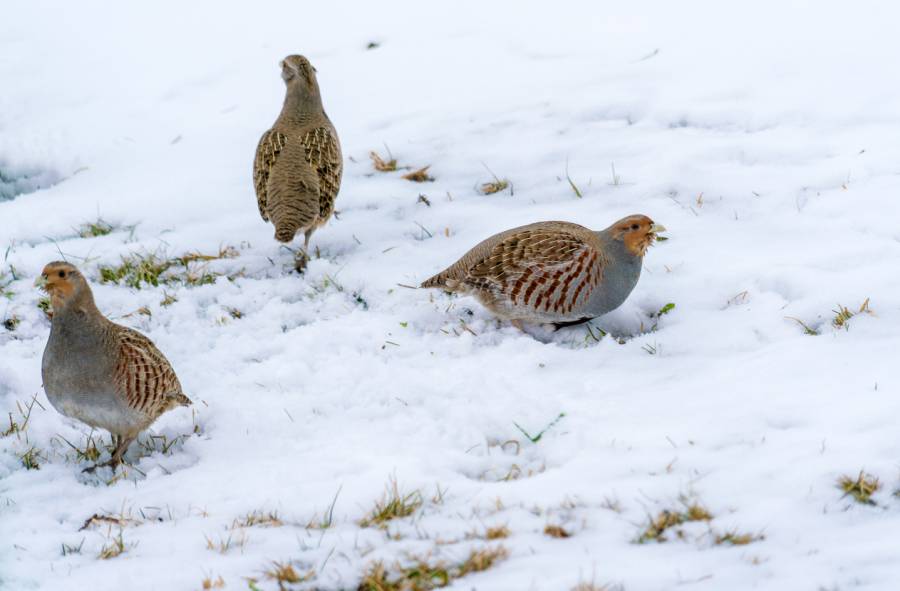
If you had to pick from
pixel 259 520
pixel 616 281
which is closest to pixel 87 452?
pixel 259 520

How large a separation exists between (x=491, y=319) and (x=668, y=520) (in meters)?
2.07

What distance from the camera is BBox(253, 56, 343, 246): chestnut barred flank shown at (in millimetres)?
5703

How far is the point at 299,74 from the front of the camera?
6477 millimetres

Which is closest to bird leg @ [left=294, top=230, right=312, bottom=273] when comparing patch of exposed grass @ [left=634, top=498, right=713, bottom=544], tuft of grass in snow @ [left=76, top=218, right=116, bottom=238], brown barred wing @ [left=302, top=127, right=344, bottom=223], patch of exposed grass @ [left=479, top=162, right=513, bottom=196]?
brown barred wing @ [left=302, top=127, right=344, bottom=223]

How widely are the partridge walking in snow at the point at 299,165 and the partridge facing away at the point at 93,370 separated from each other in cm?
159

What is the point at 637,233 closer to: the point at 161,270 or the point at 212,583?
the point at 212,583

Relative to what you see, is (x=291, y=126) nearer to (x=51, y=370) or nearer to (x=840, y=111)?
(x=51, y=370)

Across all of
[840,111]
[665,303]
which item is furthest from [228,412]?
[840,111]

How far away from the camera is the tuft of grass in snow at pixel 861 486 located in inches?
122

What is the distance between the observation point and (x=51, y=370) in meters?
4.07

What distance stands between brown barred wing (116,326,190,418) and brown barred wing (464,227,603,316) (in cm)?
149

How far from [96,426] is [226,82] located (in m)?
5.39

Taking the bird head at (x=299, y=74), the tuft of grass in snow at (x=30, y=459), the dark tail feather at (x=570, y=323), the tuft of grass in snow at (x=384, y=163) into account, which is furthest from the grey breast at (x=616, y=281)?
the bird head at (x=299, y=74)

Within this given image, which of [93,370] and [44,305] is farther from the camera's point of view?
[44,305]
